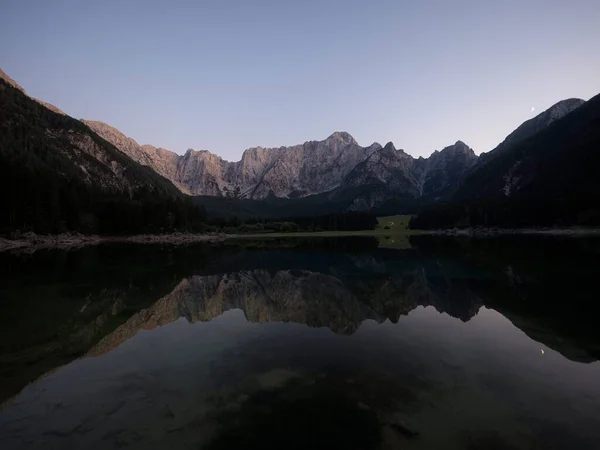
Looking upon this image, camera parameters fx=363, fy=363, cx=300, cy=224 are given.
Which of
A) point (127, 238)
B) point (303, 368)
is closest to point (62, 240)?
point (127, 238)

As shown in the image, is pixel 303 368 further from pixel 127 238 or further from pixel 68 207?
pixel 127 238

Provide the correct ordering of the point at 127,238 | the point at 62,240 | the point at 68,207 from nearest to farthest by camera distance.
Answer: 1. the point at 62,240
2. the point at 68,207
3. the point at 127,238

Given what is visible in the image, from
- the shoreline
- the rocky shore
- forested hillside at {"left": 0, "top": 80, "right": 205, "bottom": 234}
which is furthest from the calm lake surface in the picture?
forested hillside at {"left": 0, "top": 80, "right": 205, "bottom": 234}

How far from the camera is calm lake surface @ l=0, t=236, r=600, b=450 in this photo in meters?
10.3

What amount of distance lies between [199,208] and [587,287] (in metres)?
179

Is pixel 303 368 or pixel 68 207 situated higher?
pixel 68 207

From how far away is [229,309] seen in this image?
28.2m

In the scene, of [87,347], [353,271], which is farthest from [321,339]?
[353,271]

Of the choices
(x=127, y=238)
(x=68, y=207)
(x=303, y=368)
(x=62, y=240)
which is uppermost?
(x=68, y=207)

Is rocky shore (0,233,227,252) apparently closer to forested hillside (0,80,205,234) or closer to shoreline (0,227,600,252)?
shoreline (0,227,600,252)

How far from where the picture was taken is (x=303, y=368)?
15305 mm

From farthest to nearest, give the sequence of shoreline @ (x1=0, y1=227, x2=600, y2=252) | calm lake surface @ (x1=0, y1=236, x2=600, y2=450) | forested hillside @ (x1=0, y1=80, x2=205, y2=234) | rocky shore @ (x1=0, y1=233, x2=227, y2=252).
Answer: forested hillside @ (x1=0, y1=80, x2=205, y2=234)
shoreline @ (x1=0, y1=227, x2=600, y2=252)
rocky shore @ (x1=0, y1=233, x2=227, y2=252)
calm lake surface @ (x1=0, y1=236, x2=600, y2=450)

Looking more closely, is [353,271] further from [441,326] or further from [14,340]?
[14,340]

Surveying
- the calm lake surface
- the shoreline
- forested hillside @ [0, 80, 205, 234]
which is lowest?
the shoreline
